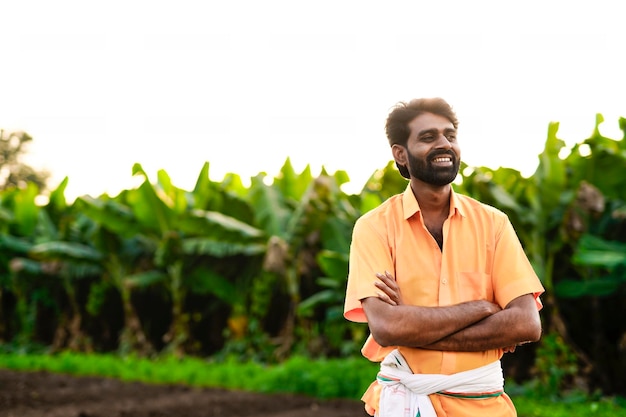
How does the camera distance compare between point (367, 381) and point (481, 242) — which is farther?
point (367, 381)

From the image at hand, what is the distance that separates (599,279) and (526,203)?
147 cm

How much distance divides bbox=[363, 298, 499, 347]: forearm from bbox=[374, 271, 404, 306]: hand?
2 centimetres

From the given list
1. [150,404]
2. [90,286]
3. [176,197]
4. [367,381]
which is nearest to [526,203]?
[367,381]

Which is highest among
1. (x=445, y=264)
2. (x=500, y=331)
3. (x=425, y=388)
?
(x=445, y=264)

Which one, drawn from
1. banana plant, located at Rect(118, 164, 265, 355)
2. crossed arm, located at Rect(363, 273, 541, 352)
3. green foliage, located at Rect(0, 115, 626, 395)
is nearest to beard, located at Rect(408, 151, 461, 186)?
crossed arm, located at Rect(363, 273, 541, 352)

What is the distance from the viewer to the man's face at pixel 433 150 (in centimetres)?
233

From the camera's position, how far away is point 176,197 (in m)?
12.1

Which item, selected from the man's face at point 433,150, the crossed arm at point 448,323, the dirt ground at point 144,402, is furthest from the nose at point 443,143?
the dirt ground at point 144,402

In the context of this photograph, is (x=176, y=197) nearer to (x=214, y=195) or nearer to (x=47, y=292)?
(x=214, y=195)

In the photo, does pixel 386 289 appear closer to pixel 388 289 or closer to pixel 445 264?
pixel 388 289

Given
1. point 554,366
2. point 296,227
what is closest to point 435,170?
point 554,366

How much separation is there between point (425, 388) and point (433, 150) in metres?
0.72

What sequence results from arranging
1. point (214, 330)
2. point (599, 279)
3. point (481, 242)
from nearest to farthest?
point (481, 242) < point (599, 279) < point (214, 330)

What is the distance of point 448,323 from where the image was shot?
2.26m
